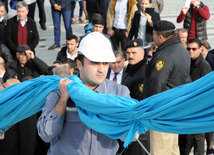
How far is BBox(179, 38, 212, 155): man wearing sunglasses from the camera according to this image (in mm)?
5828

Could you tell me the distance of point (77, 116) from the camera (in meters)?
3.12

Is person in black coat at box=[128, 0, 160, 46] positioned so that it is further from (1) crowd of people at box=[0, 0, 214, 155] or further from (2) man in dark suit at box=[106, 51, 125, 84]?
(2) man in dark suit at box=[106, 51, 125, 84]

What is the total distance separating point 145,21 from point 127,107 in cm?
537

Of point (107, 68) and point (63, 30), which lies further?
point (63, 30)

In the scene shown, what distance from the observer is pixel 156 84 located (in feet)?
16.7

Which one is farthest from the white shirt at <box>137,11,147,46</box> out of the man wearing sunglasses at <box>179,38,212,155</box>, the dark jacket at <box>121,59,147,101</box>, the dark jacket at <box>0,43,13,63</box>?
the dark jacket at <box>0,43,13,63</box>

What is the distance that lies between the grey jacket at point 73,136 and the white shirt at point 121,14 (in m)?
5.74

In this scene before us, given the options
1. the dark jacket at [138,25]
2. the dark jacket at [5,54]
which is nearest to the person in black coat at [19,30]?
the dark jacket at [5,54]

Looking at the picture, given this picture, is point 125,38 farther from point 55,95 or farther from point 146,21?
point 55,95

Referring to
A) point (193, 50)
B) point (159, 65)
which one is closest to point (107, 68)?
point (159, 65)

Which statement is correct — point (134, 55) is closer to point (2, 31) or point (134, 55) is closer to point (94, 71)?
point (94, 71)

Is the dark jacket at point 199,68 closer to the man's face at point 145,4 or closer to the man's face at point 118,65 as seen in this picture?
the man's face at point 118,65

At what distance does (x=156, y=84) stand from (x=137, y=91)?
563 mm

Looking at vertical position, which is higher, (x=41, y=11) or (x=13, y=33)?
(x=13, y=33)
